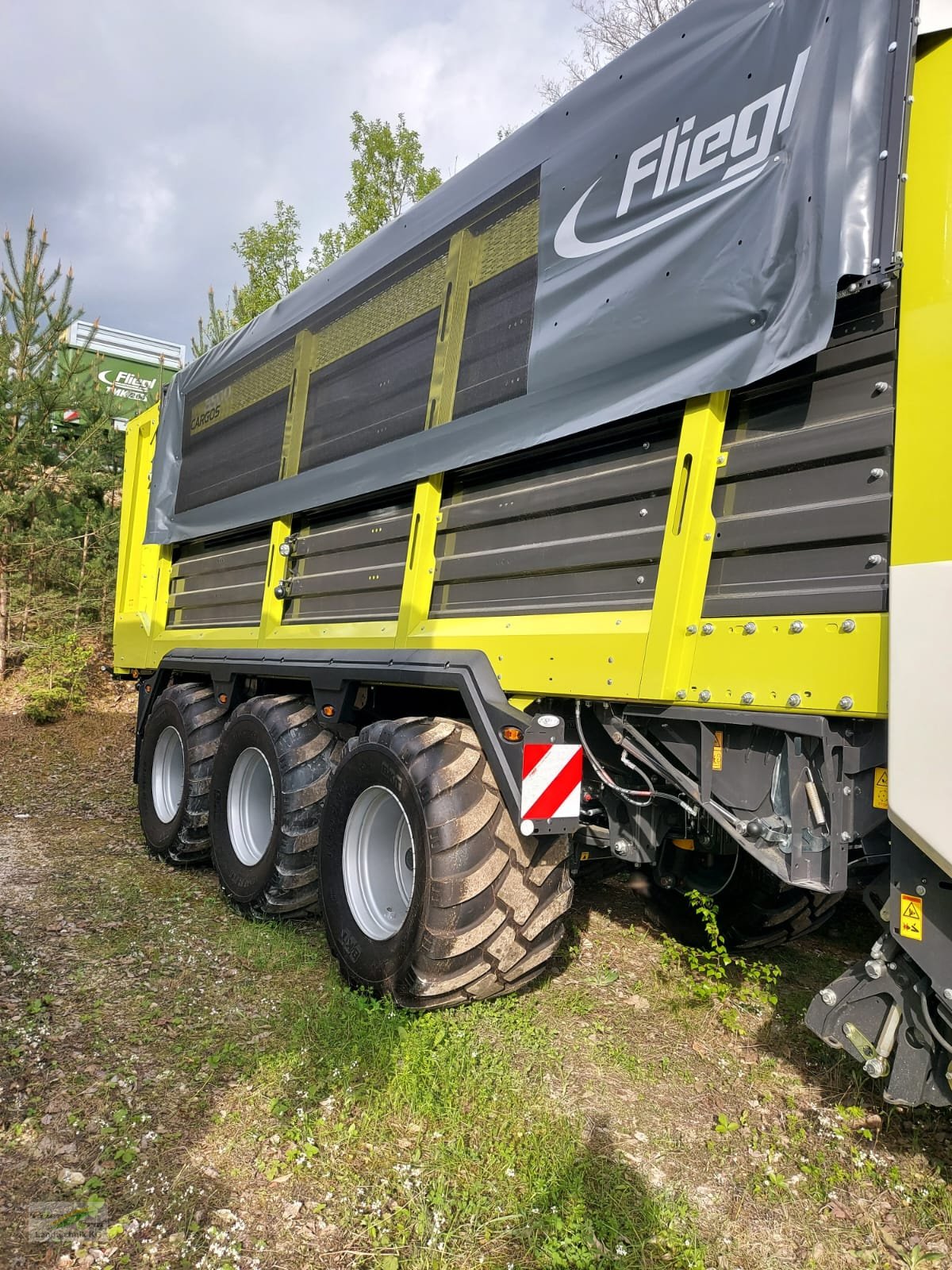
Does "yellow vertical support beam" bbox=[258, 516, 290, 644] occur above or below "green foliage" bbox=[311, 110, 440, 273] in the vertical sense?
below

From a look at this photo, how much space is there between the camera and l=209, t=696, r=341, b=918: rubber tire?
416cm

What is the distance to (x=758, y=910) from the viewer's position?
12.5 feet

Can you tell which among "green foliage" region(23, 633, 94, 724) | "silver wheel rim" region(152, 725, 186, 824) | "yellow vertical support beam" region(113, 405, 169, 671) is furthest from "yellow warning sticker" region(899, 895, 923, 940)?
"green foliage" region(23, 633, 94, 724)

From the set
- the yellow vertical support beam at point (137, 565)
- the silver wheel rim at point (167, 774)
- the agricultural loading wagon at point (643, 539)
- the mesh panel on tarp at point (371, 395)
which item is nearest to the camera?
the agricultural loading wagon at point (643, 539)

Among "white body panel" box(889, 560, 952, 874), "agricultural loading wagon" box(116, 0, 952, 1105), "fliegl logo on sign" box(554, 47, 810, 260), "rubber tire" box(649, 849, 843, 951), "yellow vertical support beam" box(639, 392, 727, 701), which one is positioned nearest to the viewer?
"white body panel" box(889, 560, 952, 874)

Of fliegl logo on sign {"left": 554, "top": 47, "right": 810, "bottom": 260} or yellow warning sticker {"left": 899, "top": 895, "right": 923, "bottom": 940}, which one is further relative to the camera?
fliegl logo on sign {"left": 554, "top": 47, "right": 810, "bottom": 260}

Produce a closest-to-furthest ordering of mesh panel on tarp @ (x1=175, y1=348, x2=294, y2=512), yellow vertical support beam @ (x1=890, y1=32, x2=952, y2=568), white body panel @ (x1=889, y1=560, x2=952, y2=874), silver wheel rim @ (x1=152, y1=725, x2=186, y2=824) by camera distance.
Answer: white body panel @ (x1=889, y1=560, x2=952, y2=874) → yellow vertical support beam @ (x1=890, y1=32, x2=952, y2=568) → mesh panel on tarp @ (x1=175, y1=348, x2=294, y2=512) → silver wheel rim @ (x1=152, y1=725, x2=186, y2=824)

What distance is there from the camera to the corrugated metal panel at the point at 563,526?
279 centimetres

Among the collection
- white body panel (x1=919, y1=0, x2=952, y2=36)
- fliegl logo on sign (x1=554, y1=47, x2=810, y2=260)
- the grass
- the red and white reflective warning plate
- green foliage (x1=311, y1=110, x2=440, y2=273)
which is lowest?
the grass

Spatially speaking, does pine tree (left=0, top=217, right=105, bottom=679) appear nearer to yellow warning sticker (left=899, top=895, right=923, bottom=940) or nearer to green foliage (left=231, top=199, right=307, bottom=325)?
green foliage (left=231, top=199, right=307, bottom=325)

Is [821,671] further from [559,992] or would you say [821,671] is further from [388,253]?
[388,253]

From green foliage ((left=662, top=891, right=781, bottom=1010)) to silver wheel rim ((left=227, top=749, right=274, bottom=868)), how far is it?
229 centimetres

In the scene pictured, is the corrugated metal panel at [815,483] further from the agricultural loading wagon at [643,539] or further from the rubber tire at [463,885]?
the rubber tire at [463,885]

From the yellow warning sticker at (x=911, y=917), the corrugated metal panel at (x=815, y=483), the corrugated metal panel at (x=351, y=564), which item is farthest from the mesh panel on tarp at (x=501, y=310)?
the yellow warning sticker at (x=911, y=917)
